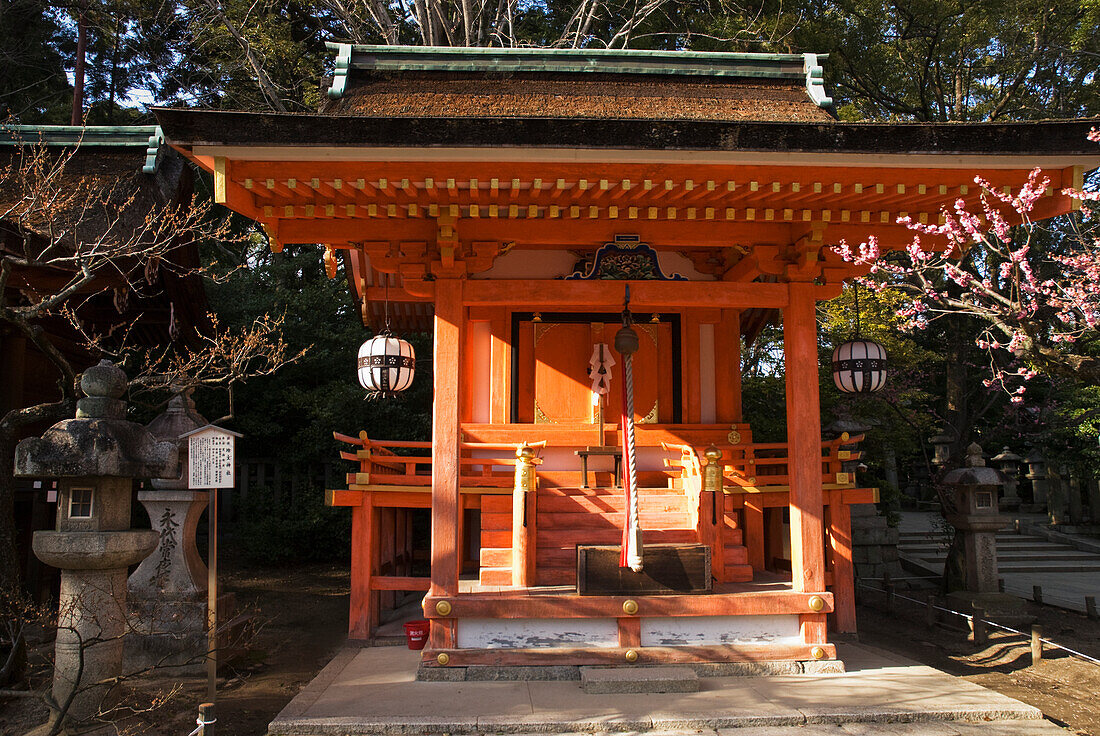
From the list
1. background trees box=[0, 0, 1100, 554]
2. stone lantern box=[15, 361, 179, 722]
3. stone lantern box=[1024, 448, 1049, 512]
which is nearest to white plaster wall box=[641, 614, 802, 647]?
stone lantern box=[15, 361, 179, 722]

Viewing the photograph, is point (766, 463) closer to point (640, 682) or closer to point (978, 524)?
point (640, 682)

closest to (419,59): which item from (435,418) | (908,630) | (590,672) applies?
(435,418)

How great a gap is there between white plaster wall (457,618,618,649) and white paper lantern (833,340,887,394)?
3692 mm

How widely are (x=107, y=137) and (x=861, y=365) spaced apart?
11528 mm

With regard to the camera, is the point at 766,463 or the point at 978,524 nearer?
the point at 766,463

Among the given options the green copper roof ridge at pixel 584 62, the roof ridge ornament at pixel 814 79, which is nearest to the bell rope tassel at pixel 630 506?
the green copper roof ridge at pixel 584 62

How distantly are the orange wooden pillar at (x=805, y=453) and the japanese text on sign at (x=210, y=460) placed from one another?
4847 millimetres

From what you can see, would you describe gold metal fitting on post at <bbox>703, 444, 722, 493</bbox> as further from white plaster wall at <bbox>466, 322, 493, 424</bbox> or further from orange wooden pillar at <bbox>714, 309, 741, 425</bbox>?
white plaster wall at <bbox>466, 322, 493, 424</bbox>

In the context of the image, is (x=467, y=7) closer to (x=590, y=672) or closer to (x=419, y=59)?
(x=419, y=59)

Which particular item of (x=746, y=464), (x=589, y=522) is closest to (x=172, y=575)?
(x=589, y=522)

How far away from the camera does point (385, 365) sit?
798cm

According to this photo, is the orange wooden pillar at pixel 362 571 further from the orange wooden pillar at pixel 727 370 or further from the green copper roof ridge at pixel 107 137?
the green copper roof ridge at pixel 107 137

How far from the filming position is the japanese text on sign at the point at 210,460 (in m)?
6.01

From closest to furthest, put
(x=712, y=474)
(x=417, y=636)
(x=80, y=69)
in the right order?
(x=712, y=474) < (x=417, y=636) < (x=80, y=69)
